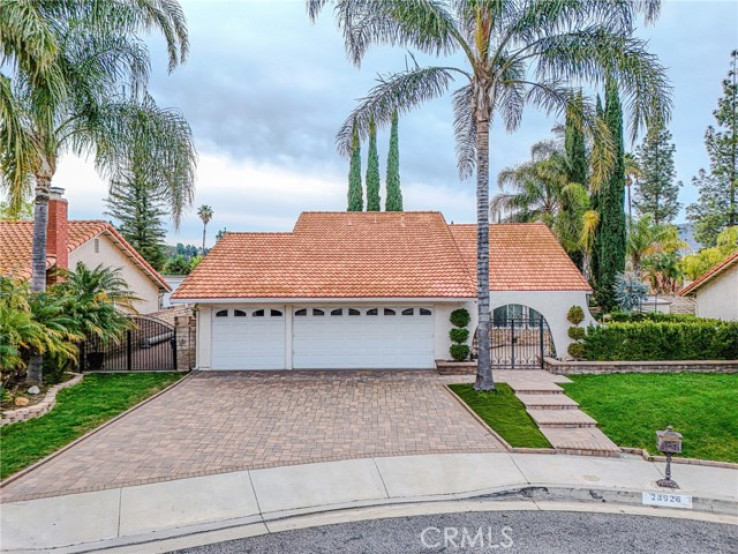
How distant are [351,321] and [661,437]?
8.93m

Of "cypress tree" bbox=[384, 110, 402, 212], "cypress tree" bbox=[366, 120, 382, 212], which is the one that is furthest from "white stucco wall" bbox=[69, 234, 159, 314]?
"cypress tree" bbox=[384, 110, 402, 212]

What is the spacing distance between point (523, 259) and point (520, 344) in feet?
10.9

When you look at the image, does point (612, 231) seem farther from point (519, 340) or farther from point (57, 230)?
point (57, 230)

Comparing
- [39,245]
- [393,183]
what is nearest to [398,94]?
[39,245]

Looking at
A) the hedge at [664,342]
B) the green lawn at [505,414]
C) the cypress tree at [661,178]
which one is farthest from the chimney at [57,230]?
the cypress tree at [661,178]

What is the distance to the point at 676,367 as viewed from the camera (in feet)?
42.8

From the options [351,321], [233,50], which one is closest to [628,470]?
[351,321]

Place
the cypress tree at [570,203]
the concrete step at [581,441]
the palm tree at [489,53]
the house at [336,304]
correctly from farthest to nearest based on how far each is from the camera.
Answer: the cypress tree at [570,203] → the house at [336,304] → the palm tree at [489,53] → the concrete step at [581,441]

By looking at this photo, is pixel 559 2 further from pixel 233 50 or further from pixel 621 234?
pixel 621 234

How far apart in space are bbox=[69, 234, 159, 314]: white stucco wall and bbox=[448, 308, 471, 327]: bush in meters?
11.0

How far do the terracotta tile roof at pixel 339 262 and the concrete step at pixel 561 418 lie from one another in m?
4.65

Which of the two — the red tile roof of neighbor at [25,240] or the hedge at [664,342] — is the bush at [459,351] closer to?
the hedge at [664,342]

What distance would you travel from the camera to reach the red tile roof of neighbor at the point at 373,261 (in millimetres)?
13516

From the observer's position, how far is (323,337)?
543 inches
